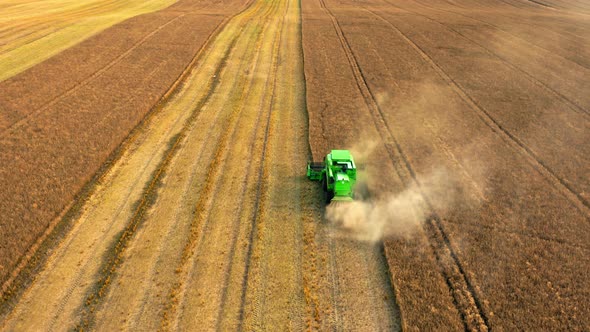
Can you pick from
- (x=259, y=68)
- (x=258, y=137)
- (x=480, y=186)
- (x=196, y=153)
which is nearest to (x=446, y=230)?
(x=480, y=186)

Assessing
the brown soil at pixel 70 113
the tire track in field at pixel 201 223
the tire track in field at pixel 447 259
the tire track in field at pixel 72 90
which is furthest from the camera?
the tire track in field at pixel 72 90

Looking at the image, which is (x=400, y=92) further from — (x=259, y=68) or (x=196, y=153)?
(x=196, y=153)

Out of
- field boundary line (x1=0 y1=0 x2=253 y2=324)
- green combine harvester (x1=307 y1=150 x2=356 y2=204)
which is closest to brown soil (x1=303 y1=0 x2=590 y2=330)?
green combine harvester (x1=307 y1=150 x2=356 y2=204)

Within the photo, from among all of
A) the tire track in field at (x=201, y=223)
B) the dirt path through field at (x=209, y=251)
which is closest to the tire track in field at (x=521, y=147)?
the dirt path through field at (x=209, y=251)

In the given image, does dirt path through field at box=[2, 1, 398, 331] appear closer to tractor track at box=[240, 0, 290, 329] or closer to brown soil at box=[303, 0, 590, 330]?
tractor track at box=[240, 0, 290, 329]

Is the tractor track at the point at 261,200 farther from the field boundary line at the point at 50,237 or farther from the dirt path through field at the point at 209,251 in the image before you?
the field boundary line at the point at 50,237

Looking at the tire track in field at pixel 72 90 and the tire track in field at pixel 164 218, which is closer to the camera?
the tire track in field at pixel 164 218

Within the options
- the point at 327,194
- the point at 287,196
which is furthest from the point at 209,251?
the point at 327,194

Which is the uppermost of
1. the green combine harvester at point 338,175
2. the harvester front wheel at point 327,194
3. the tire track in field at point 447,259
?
the green combine harvester at point 338,175
